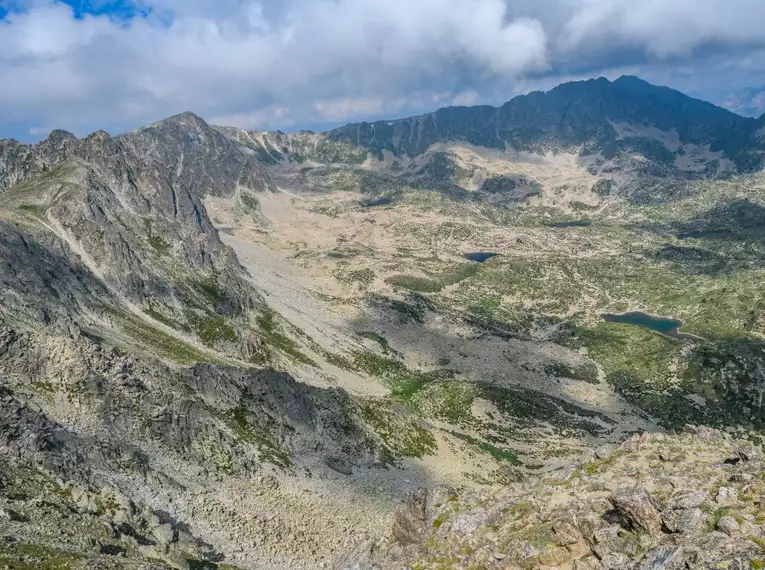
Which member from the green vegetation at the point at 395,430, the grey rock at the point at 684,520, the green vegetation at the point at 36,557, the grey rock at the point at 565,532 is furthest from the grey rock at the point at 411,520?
the green vegetation at the point at 395,430

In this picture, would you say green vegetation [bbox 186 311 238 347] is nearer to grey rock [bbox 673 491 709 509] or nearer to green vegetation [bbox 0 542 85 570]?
green vegetation [bbox 0 542 85 570]

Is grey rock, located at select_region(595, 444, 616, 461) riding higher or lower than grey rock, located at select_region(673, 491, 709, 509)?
lower

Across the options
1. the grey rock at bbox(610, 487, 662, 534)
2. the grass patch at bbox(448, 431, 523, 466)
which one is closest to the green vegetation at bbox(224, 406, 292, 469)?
the grass patch at bbox(448, 431, 523, 466)

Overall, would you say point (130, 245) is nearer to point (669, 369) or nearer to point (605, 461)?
point (605, 461)

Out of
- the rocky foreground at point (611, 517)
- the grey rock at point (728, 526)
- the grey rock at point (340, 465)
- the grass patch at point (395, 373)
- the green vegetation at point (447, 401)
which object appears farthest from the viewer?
the grass patch at point (395, 373)

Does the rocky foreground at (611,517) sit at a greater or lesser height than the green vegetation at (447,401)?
greater

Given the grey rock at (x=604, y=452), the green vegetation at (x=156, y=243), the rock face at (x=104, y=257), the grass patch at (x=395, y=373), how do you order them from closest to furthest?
the grey rock at (x=604, y=452) → the rock face at (x=104, y=257) → the grass patch at (x=395, y=373) → the green vegetation at (x=156, y=243)

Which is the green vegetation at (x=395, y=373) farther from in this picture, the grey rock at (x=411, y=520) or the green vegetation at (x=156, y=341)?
the grey rock at (x=411, y=520)

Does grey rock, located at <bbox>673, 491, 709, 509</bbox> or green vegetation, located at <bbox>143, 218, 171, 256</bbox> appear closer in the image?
grey rock, located at <bbox>673, 491, 709, 509</bbox>
